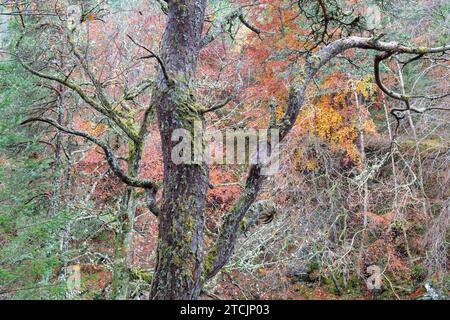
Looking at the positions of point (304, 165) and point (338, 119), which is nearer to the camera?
point (338, 119)

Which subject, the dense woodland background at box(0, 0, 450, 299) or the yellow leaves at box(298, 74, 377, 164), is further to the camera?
the yellow leaves at box(298, 74, 377, 164)

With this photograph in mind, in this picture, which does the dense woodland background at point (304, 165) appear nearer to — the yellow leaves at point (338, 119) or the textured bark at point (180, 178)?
the yellow leaves at point (338, 119)

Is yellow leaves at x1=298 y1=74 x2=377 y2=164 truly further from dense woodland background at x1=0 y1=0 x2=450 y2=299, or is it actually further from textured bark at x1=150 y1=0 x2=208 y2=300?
textured bark at x1=150 y1=0 x2=208 y2=300

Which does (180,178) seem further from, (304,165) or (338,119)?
(338,119)

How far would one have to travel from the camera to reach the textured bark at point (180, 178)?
2604mm

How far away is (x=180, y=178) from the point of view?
2.69 meters

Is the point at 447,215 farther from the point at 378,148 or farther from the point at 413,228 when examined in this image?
the point at 378,148

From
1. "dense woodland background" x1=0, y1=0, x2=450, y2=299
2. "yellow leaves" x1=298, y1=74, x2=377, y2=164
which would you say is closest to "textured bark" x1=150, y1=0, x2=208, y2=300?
"dense woodland background" x1=0, y1=0, x2=450, y2=299

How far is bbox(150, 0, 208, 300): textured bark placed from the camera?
2.60 metres

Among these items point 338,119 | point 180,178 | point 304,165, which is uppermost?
point 338,119

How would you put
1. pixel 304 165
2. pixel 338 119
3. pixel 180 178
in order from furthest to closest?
1. pixel 304 165
2. pixel 338 119
3. pixel 180 178

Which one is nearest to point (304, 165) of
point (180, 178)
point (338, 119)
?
point (338, 119)

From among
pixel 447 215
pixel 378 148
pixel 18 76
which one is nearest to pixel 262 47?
Answer: pixel 378 148

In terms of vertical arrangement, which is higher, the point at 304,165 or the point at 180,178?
the point at 304,165
